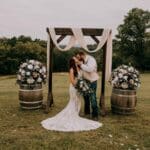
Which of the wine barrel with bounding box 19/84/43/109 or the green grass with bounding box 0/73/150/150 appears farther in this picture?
the wine barrel with bounding box 19/84/43/109

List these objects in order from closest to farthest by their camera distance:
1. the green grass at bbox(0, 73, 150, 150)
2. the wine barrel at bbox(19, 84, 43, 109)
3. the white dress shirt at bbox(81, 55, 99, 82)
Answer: the green grass at bbox(0, 73, 150, 150), the white dress shirt at bbox(81, 55, 99, 82), the wine barrel at bbox(19, 84, 43, 109)

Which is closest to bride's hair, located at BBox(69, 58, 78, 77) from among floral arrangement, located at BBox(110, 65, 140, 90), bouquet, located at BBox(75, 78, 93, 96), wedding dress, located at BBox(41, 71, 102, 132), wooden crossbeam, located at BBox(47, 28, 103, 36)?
wedding dress, located at BBox(41, 71, 102, 132)

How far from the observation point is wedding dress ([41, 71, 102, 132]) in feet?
26.2

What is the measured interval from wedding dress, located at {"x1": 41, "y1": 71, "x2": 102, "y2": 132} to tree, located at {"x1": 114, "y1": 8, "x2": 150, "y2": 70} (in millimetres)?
40170

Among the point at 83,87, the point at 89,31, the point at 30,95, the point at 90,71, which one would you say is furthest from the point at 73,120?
the point at 89,31

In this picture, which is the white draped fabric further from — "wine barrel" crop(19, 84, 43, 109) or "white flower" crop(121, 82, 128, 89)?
"wine barrel" crop(19, 84, 43, 109)

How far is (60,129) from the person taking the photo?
7.83 m

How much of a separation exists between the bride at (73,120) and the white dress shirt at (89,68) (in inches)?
9.1

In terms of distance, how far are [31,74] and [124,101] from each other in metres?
3.10

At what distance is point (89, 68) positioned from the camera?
887cm

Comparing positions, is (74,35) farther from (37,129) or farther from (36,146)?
(36,146)

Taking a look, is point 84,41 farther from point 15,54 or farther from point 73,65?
point 15,54

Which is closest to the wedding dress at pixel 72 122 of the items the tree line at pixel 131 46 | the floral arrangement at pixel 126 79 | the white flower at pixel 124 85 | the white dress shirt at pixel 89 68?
the white dress shirt at pixel 89 68

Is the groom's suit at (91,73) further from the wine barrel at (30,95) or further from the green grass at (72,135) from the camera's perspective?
the wine barrel at (30,95)
